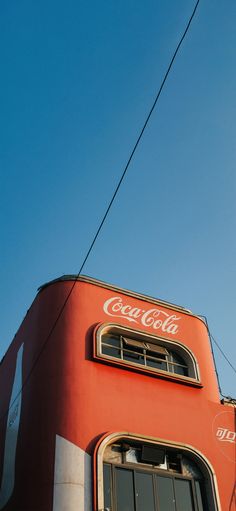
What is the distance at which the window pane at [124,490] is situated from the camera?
44.3ft

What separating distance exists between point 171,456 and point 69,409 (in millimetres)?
3576

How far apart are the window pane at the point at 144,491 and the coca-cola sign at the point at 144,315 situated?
5075 millimetres

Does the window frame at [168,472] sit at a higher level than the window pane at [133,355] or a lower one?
lower

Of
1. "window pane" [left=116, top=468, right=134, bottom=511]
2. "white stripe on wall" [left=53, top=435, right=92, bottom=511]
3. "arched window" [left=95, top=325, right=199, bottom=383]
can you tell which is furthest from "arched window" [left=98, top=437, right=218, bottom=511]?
"arched window" [left=95, top=325, right=199, bottom=383]

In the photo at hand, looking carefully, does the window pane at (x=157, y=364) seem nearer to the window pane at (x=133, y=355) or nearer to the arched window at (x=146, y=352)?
the arched window at (x=146, y=352)

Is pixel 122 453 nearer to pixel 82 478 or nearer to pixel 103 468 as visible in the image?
pixel 103 468

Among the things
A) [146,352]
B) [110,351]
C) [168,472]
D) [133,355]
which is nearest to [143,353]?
[146,352]

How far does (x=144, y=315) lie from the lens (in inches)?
711

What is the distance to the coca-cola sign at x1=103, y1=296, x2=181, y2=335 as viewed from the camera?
57.5 feet

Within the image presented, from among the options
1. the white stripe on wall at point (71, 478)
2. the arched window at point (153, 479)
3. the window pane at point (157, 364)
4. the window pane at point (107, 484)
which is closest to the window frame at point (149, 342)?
the window pane at point (157, 364)

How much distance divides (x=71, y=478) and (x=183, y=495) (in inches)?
147

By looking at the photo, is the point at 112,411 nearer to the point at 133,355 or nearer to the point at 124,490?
the point at 124,490

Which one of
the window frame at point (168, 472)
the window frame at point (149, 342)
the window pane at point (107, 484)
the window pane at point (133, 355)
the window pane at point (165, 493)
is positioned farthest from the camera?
the window pane at point (133, 355)

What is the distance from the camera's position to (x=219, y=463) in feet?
51.5
